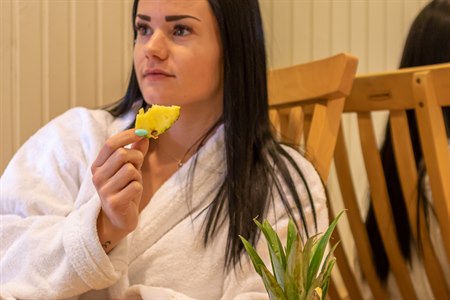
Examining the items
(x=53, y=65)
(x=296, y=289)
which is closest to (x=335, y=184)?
(x=53, y=65)

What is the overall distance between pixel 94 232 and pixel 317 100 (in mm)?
592

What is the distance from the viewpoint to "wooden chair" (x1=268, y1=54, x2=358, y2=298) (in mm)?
1479

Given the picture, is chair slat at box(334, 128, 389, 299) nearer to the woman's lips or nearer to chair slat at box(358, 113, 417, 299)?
chair slat at box(358, 113, 417, 299)

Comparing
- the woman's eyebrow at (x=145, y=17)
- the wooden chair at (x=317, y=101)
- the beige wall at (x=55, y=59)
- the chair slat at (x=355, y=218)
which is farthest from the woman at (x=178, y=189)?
the chair slat at (x=355, y=218)

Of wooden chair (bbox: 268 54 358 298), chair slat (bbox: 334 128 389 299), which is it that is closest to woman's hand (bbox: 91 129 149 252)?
wooden chair (bbox: 268 54 358 298)

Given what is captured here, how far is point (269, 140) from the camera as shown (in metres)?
1.40

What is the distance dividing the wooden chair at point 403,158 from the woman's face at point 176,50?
409mm

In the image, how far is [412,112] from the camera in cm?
174

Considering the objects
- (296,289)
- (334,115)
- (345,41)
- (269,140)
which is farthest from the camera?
(345,41)

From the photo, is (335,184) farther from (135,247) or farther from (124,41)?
(135,247)

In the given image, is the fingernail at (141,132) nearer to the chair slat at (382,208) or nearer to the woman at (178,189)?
the woman at (178,189)

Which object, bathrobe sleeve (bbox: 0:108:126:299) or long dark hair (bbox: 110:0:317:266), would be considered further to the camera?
long dark hair (bbox: 110:0:317:266)

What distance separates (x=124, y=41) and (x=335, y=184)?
2.74 feet

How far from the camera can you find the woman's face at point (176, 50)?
1.28 meters
